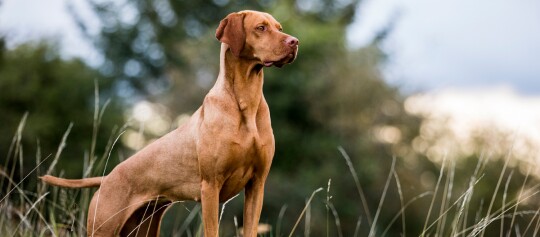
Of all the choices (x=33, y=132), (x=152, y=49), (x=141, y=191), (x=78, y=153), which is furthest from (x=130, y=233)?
(x=152, y=49)

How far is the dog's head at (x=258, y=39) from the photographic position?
4.73 metres

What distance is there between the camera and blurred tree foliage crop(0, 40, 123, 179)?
27.7 metres

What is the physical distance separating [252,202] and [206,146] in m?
0.48

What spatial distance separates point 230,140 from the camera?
4855 mm

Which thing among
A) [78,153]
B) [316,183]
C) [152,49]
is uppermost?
[152,49]

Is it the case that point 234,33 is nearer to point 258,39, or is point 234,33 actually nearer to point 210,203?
point 258,39

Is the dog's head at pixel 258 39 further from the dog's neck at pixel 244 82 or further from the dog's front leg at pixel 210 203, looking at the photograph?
the dog's front leg at pixel 210 203

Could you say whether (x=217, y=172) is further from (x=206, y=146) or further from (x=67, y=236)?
(x=67, y=236)

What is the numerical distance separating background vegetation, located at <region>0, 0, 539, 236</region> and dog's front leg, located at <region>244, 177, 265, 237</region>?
72.1 feet

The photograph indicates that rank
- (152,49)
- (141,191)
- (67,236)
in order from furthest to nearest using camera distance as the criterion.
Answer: (152,49)
(67,236)
(141,191)

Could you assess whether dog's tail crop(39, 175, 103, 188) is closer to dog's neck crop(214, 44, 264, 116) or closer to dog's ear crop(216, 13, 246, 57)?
dog's neck crop(214, 44, 264, 116)

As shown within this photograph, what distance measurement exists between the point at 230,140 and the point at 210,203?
414mm

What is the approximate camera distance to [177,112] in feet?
106

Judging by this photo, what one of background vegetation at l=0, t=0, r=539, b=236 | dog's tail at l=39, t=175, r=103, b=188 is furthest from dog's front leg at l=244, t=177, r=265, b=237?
background vegetation at l=0, t=0, r=539, b=236
